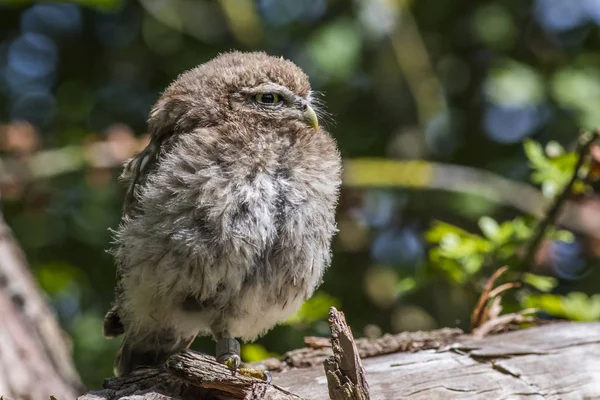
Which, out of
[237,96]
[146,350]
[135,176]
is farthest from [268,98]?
[146,350]

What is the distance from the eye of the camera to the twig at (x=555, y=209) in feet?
12.5

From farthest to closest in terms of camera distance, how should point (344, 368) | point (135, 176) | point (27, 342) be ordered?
point (27, 342)
point (135, 176)
point (344, 368)

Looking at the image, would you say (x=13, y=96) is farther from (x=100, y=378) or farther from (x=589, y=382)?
(x=589, y=382)

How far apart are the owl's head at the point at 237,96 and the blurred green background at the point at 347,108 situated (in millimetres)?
1583

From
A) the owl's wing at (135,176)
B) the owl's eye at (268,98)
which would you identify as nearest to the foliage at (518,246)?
the owl's eye at (268,98)

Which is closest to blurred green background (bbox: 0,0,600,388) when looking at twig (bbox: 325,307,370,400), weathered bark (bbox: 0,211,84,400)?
weathered bark (bbox: 0,211,84,400)

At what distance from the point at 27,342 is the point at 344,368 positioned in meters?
2.38

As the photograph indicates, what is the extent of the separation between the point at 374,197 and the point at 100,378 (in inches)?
92.5

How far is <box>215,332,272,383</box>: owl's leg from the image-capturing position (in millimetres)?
3299

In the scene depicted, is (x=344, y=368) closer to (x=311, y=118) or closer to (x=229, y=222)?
(x=229, y=222)

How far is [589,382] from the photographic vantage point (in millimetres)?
3428

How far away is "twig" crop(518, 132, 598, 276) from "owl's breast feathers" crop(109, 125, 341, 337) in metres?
1.14

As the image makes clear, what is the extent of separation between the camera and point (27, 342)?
175 inches

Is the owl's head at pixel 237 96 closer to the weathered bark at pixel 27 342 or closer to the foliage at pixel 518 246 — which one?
the foliage at pixel 518 246
